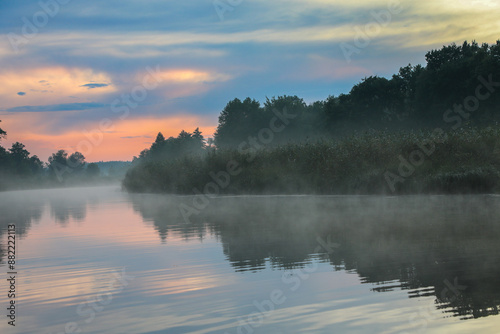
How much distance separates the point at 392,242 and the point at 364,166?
18.9 metres

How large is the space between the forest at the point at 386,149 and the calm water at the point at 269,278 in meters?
10.7

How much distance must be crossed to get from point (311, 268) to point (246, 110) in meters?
98.6

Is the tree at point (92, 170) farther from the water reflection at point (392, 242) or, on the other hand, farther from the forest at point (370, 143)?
the water reflection at point (392, 242)

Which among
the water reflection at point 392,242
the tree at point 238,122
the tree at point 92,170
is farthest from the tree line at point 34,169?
the water reflection at point 392,242

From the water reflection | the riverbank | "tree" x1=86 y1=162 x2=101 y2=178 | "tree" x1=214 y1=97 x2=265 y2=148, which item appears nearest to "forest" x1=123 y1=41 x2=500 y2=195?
the riverbank

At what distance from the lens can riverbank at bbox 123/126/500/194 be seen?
26.8 meters

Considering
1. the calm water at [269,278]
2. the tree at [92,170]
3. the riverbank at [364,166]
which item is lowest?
the calm water at [269,278]

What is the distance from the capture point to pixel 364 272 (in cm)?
948

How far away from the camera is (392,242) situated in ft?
42.2

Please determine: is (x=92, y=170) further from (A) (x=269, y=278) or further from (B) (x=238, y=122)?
(A) (x=269, y=278)

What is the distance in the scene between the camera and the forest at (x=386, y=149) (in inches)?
1107

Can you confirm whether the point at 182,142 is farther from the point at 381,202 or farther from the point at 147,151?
the point at 381,202

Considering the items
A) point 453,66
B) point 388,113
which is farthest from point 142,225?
point 388,113

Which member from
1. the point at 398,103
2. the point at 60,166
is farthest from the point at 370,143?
the point at 60,166
